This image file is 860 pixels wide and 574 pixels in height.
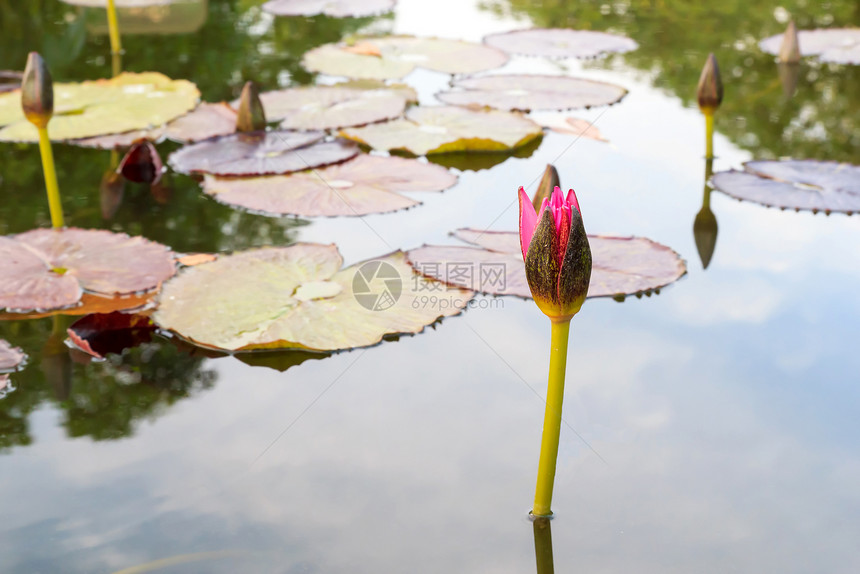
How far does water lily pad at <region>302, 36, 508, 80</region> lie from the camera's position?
4039mm

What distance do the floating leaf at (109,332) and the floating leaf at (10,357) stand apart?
0.12m

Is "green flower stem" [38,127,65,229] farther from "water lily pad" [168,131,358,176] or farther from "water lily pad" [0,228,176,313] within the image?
"water lily pad" [168,131,358,176]

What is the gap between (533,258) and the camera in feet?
4.11

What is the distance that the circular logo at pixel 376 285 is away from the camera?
2.07 metres

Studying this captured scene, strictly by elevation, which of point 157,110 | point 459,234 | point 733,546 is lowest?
point 733,546

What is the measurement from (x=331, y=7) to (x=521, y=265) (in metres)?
3.65

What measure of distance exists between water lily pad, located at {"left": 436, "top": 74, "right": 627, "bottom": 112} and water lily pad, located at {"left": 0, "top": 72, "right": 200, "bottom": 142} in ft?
3.74

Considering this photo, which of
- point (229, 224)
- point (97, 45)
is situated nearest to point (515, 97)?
point (229, 224)

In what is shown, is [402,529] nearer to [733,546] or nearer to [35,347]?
[733,546]

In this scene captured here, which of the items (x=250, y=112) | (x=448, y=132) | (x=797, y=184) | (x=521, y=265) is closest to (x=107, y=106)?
(x=250, y=112)

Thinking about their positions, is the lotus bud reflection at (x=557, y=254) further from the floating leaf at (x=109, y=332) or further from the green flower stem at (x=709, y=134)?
the green flower stem at (x=709, y=134)

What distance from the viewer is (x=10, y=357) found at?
1.82 meters

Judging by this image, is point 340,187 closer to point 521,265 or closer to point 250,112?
point 250,112

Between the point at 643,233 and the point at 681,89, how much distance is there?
1665 millimetres
